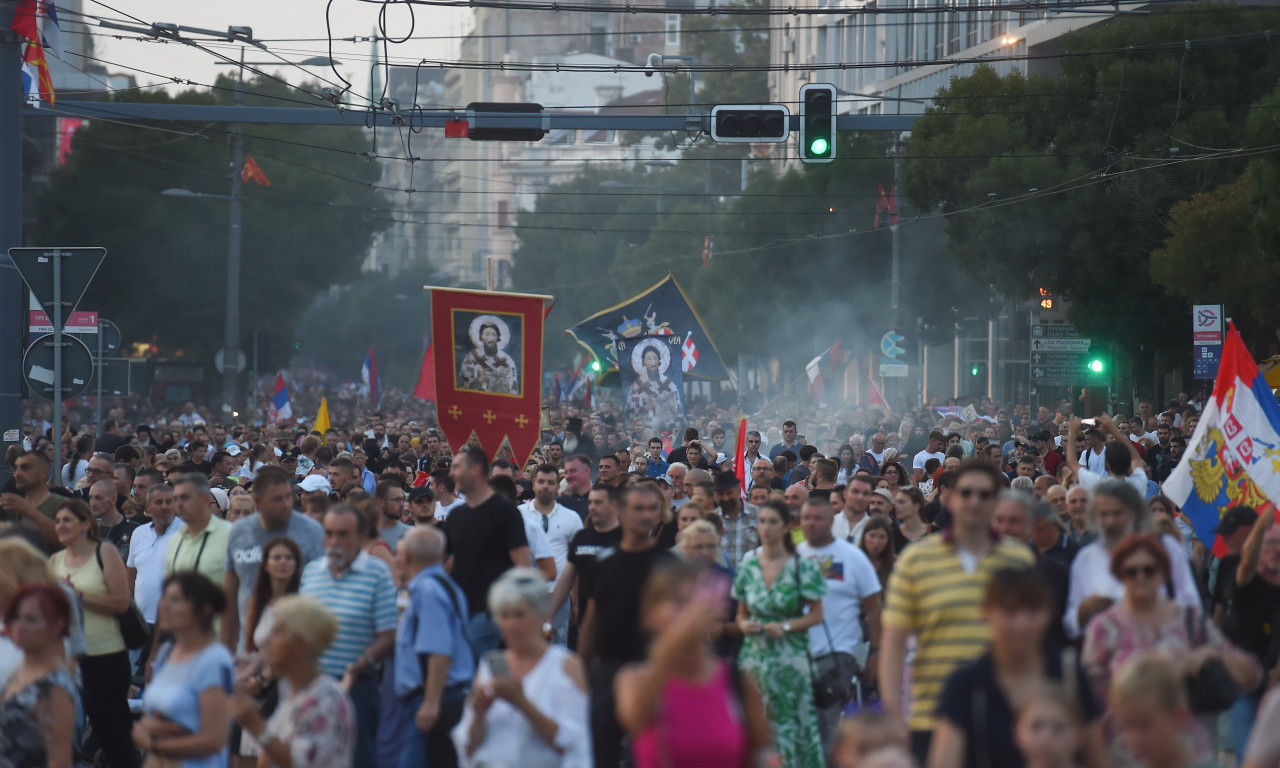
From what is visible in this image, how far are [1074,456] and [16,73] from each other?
878 cm

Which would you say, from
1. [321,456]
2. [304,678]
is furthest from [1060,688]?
[321,456]

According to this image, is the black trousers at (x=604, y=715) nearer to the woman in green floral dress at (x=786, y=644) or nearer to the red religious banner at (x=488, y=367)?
the woman in green floral dress at (x=786, y=644)

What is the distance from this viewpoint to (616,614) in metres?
7.30

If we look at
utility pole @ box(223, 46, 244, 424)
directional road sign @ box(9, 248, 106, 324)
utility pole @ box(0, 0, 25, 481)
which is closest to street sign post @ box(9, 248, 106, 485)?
directional road sign @ box(9, 248, 106, 324)

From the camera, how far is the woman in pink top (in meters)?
4.26

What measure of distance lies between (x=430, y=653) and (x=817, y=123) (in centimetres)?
1163

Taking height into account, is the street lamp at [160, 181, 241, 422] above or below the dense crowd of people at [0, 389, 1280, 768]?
above

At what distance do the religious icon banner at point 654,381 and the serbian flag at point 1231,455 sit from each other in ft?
38.4

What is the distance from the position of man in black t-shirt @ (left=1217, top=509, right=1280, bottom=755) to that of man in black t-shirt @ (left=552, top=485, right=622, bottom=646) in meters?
2.89

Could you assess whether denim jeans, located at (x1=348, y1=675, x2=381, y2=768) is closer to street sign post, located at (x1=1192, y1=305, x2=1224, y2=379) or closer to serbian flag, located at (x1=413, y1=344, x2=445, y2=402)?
street sign post, located at (x1=1192, y1=305, x2=1224, y2=379)

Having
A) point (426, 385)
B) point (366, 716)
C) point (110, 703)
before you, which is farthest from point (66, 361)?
point (426, 385)

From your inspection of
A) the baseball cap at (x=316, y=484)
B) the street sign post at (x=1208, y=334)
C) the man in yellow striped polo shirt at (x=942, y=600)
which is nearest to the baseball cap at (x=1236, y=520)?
the man in yellow striped polo shirt at (x=942, y=600)

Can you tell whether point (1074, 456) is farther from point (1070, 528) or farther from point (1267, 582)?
point (1267, 582)

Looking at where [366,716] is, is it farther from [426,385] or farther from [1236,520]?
[426,385]
